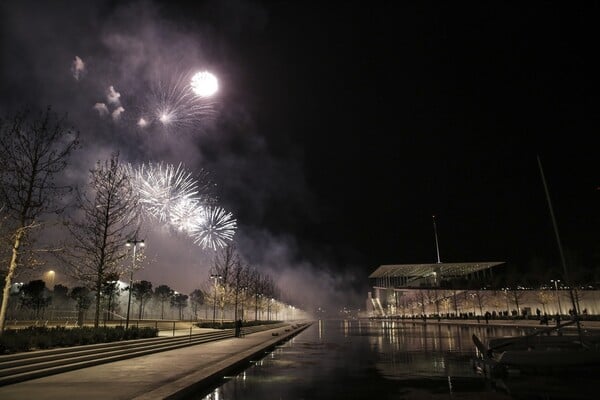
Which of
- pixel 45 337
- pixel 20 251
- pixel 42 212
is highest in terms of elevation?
pixel 42 212

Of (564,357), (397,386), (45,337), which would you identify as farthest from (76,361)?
(564,357)

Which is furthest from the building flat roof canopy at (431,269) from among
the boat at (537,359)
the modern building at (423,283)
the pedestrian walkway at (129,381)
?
the pedestrian walkway at (129,381)

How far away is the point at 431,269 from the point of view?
119m

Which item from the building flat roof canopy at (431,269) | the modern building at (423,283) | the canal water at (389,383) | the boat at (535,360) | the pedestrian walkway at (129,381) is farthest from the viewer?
the building flat roof canopy at (431,269)

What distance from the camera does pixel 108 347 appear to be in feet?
60.3

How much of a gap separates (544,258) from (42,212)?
103 m

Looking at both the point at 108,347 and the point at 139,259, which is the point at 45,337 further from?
the point at 139,259

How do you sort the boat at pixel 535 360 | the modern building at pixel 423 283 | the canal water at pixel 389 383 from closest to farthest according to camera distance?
the canal water at pixel 389 383
the boat at pixel 535 360
the modern building at pixel 423 283

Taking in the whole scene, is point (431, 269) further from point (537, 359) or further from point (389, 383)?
point (389, 383)

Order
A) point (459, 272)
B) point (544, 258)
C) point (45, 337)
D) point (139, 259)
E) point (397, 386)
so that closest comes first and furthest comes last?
point (397, 386) → point (45, 337) → point (139, 259) → point (544, 258) → point (459, 272)

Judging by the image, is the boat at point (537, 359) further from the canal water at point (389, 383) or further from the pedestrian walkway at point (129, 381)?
the pedestrian walkway at point (129, 381)

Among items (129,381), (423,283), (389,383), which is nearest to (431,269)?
(423,283)

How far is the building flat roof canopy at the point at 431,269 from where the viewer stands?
109 meters

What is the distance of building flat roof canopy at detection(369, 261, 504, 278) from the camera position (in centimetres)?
10855
